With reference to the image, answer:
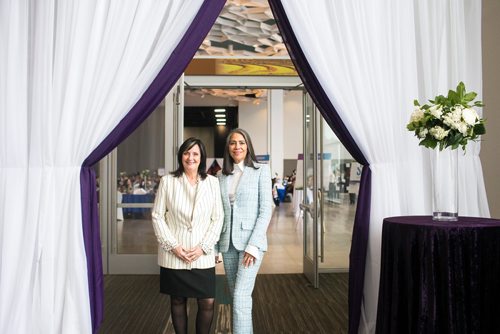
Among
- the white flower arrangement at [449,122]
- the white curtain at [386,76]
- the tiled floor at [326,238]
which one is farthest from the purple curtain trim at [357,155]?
the tiled floor at [326,238]

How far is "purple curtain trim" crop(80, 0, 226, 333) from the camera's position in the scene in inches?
108

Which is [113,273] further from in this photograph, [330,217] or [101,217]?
[330,217]

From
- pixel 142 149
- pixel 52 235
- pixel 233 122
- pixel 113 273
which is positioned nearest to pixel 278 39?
pixel 142 149

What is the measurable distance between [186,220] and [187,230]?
60mm

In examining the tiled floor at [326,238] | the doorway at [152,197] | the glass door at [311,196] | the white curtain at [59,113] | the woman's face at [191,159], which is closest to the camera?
the white curtain at [59,113]

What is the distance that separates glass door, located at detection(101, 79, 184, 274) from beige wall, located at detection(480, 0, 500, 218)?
3364mm

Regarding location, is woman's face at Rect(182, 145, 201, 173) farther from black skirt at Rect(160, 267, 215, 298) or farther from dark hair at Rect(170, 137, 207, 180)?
black skirt at Rect(160, 267, 215, 298)

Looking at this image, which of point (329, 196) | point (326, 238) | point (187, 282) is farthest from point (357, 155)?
point (326, 238)

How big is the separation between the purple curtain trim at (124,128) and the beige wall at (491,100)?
205 centimetres

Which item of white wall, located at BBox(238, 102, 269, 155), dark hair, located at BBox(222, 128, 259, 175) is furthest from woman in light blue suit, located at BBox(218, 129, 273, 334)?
white wall, located at BBox(238, 102, 269, 155)

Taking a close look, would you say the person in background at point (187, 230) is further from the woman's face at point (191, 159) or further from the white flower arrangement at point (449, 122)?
the white flower arrangement at point (449, 122)

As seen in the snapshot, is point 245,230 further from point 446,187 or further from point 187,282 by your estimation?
point 446,187

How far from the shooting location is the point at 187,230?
2.83 meters

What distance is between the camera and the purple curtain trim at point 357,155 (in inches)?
112
